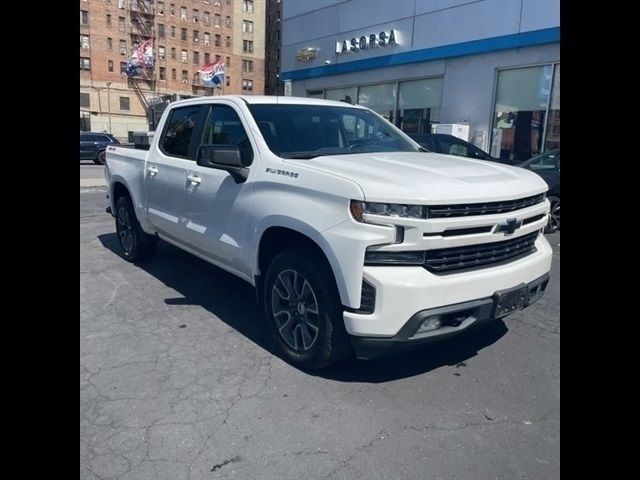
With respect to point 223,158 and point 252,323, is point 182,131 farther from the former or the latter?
point 252,323

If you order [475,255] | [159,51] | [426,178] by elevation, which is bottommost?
[475,255]

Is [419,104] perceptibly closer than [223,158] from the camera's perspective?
No

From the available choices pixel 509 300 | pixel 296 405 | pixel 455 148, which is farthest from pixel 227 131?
pixel 455 148

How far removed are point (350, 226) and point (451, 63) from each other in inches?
523

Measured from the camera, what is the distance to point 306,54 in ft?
64.4

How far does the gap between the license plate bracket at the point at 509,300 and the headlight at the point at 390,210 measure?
763 mm

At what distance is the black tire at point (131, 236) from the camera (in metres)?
5.89

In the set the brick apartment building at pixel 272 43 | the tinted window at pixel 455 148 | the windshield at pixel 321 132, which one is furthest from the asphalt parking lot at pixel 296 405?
the brick apartment building at pixel 272 43

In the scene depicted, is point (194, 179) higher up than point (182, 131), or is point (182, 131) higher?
point (182, 131)

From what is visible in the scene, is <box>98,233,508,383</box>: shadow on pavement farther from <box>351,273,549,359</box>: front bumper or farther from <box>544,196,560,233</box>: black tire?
<box>544,196,560,233</box>: black tire

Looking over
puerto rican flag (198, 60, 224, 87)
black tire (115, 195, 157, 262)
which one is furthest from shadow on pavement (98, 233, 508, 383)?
puerto rican flag (198, 60, 224, 87)
